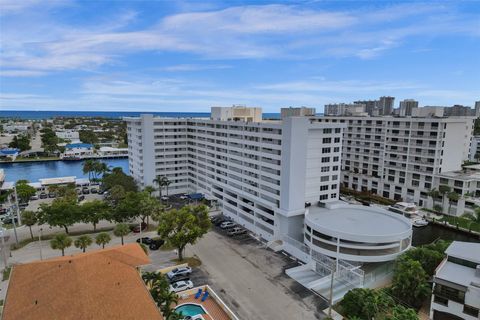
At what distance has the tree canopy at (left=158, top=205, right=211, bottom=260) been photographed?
42.1 m

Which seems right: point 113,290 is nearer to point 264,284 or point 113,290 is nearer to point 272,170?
point 264,284

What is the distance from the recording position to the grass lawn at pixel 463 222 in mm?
59562

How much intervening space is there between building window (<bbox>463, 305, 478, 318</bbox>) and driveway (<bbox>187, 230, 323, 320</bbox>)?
1349 cm

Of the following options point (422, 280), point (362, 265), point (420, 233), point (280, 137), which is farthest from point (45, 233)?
point (420, 233)

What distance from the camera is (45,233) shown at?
2178 inches

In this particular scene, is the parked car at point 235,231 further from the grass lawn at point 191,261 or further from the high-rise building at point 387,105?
the high-rise building at point 387,105

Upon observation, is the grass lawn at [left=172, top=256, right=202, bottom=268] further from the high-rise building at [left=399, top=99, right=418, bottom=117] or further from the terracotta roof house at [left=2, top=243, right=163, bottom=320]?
the high-rise building at [left=399, top=99, right=418, bottom=117]

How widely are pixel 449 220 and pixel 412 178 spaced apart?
1371 cm

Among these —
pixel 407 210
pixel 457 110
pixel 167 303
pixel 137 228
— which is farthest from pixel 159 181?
pixel 457 110

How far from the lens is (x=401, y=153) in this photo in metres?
76.7

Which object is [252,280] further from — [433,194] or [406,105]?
[406,105]

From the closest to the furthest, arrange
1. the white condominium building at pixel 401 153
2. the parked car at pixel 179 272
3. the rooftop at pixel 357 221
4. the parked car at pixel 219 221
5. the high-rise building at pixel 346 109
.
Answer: the parked car at pixel 179 272
the rooftop at pixel 357 221
the parked car at pixel 219 221
the white condominium building at pixel 401 153
the high-rise building at pixel 346 109

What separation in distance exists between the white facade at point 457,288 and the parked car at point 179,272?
28.0 m

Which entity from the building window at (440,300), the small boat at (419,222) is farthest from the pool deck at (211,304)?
the small boat at (419,222)
